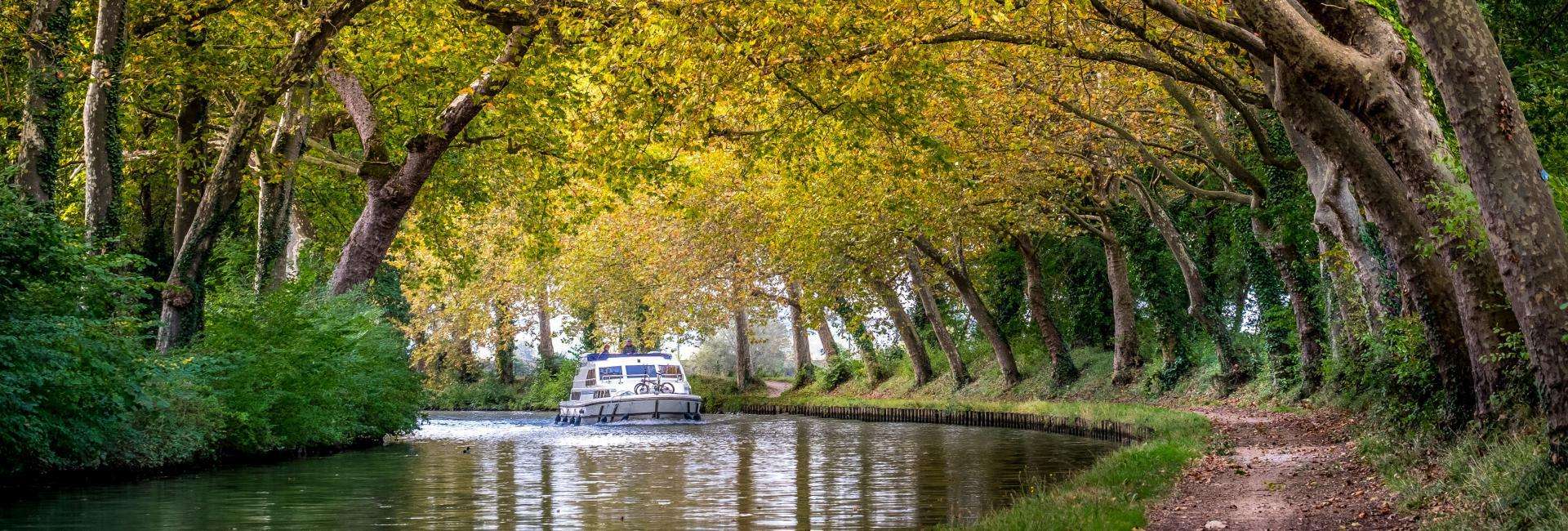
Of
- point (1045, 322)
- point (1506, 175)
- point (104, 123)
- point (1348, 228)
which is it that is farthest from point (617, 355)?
point (1506, 175)

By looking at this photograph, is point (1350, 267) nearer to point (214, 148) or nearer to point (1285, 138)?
point (1285, 138)

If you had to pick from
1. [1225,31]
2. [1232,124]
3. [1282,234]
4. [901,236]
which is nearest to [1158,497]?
[1225,31]

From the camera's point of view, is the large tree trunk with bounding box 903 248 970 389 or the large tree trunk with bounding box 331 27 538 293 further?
the large tree trunk with bounding box 903 248 970 389

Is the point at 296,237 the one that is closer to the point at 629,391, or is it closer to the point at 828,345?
the point at 629,391

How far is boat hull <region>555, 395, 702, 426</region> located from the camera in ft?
113

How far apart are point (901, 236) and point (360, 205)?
13297 millimetres

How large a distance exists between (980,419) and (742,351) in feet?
62.5

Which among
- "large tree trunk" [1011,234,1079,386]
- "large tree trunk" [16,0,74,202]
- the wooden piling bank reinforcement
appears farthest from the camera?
"large tree trunk" [1011,234,1079,386]

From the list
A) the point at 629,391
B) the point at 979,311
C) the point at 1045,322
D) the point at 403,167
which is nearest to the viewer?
the point at 403,167

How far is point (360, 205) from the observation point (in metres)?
30.5

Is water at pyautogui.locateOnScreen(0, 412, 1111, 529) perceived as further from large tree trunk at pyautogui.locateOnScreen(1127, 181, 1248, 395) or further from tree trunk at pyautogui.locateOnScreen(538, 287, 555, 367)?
tree trunk at pyautogui.locateOnScreen(538, 287, 555, 367)

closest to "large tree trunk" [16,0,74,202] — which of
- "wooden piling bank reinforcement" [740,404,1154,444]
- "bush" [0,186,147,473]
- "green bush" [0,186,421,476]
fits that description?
"green bush" [0,186,421,476]

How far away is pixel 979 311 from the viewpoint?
3497cm

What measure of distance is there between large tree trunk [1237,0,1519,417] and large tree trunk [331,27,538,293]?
41.1 ft
